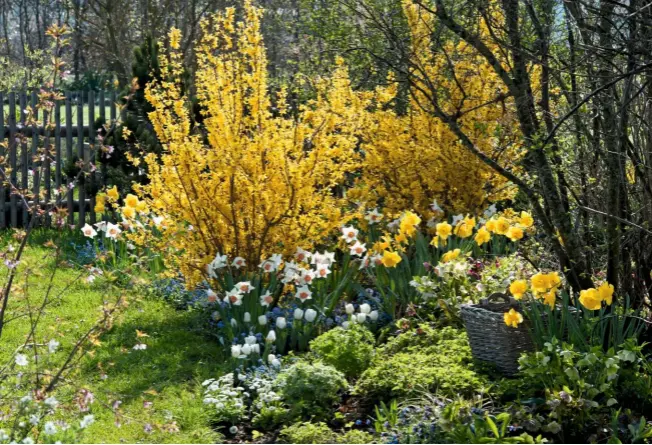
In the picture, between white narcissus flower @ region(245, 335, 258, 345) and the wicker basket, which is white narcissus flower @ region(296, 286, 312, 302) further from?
the wicker basket

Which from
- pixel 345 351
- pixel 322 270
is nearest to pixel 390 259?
pixel 322 270

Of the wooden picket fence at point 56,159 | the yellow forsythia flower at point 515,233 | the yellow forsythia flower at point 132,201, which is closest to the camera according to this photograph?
the yellow forsythia flower at point 515,233

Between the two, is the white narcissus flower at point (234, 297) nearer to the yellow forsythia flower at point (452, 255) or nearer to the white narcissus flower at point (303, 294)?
the white narcissus flower at point (303, 294)

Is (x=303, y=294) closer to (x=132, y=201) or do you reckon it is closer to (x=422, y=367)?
(x=422, y=367)

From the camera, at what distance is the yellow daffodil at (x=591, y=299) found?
3.67 meters

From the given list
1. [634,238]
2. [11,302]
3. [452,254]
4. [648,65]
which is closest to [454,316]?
[452,254]

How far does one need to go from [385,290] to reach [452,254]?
0.67 metres

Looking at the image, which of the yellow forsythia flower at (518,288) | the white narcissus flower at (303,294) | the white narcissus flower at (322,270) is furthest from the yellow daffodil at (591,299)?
the white narcissus flower at (322,270)

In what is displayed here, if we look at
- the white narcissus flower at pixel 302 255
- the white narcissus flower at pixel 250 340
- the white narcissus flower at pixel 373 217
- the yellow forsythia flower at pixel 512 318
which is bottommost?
the white narcissus flower at pixel 250 340

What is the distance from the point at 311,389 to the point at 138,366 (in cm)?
118

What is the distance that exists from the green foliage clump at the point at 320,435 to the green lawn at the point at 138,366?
0.34 m

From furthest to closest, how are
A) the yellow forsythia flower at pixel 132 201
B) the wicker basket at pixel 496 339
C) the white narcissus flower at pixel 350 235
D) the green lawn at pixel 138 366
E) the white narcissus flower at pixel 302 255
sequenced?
1. the yellow forsythia flower at pixel 132 201
2. the white narcissus flower at pixel 350 235
3. the white narcissus flower at pixel 302 255
4. the wicker basket at pixel 496 339
5. the green lawn at pixel 138 366

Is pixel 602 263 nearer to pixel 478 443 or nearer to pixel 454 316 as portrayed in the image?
pixel 454 316

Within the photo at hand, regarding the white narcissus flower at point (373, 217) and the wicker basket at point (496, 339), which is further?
the white narcissus flower at point (373, 217)
